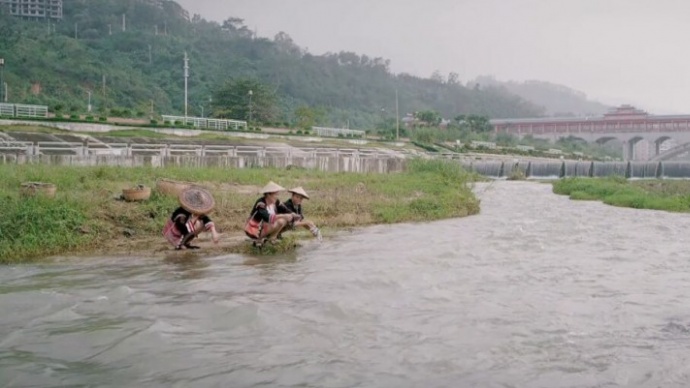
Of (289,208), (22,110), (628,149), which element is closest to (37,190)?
(289,208)

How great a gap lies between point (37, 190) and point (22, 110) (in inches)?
1107

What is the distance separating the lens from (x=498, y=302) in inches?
278

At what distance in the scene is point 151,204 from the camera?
1147cm

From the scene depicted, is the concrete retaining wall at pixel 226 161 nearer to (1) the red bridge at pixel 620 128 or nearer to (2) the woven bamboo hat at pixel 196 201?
(2) the woven bamboo hat at pixel 196 201

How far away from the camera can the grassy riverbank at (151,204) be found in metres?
9.61

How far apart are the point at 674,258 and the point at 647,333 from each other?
509 cm

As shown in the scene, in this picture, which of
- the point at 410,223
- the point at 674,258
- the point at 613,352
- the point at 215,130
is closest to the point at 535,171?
the point at 215,130

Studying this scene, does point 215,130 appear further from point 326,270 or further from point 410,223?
point 326,270

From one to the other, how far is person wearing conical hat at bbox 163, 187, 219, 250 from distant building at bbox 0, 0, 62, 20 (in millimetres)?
89679

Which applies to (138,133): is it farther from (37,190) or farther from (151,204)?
(37,190)

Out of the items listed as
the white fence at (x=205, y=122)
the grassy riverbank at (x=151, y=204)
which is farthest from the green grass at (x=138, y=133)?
the grassy riverbank at (x=151, y=204)

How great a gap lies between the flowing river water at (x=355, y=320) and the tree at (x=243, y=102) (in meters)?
44.3

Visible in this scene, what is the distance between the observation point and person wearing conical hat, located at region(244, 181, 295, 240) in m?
9.12

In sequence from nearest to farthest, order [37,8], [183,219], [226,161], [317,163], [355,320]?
[355,320] < [183,219] < [226,161] < [317,163] < [37,8]
